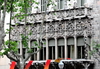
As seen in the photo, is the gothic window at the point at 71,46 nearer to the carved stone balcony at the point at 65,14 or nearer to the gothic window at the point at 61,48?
the gothic window at the point at 61,48

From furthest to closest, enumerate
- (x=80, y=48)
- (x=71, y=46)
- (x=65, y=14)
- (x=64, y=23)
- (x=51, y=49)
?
1. (x=51, y=49)
2. (x=64, y=23)
3. (x=65, y=14)
4. (x=71, y=46)
5. (x=80, y=48)

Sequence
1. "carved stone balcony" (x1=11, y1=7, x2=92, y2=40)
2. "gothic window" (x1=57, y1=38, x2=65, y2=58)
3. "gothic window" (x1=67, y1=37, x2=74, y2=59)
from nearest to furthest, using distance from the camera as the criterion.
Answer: "carved stone balcony" (x1=11, y1=7, x2=92, y2=40)
"gothic window" (x1=67, y1=37, x2=74, y2=59)
"gothic window" (x1=57, y1=38, x2=65, y2=58)

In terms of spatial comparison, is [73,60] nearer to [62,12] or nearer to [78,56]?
[78,56]

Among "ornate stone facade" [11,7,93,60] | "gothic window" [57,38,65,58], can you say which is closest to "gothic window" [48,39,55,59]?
"ornate stone facade" [11,7,93,60]

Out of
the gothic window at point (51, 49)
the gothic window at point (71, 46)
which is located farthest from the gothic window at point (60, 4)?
the gothic window at point (71, 46)

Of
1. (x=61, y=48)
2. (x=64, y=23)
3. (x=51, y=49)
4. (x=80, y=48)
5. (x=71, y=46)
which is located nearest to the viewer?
(x=80, y=48)

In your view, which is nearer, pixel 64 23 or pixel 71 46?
pixel 71 46

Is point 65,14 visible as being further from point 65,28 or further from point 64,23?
point 65,28

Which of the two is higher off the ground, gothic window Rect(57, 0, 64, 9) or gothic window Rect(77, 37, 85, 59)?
gothic window Rect(57, 0, 64, 9)

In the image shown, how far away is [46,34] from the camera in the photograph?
1599 inches

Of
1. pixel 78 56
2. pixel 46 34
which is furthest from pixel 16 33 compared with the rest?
pixel 78 56

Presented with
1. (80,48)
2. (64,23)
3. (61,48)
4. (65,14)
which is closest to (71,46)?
(80,48)

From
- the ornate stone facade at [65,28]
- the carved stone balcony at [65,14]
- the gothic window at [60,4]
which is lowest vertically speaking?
the ornate stone facade at [65,28]

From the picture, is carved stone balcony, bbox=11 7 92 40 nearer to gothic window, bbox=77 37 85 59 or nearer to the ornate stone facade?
the ornate stone facade
